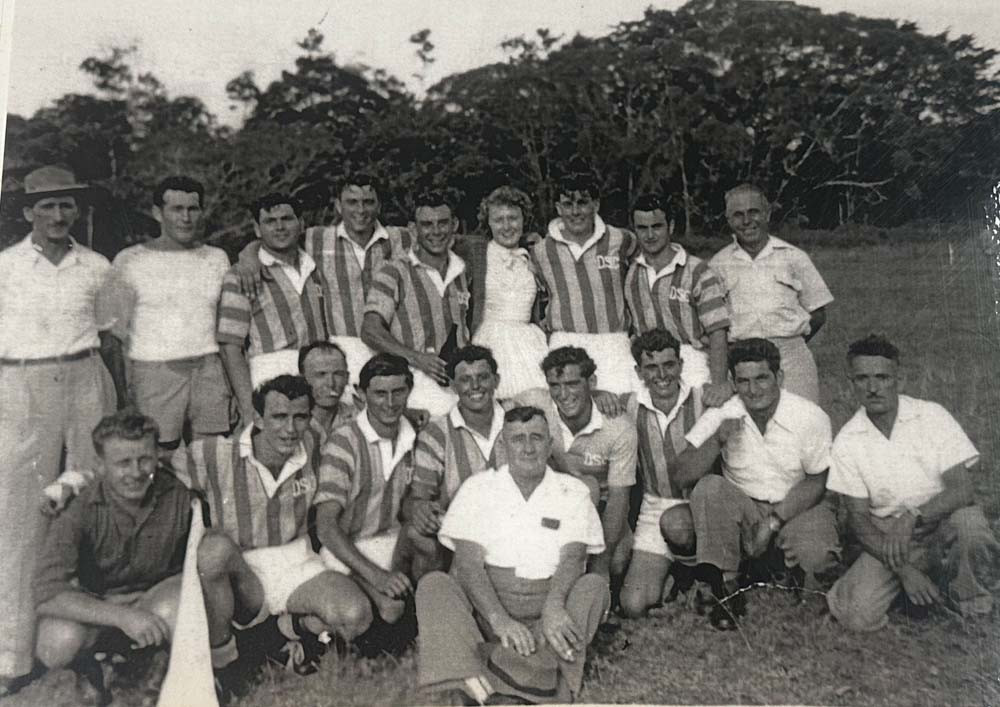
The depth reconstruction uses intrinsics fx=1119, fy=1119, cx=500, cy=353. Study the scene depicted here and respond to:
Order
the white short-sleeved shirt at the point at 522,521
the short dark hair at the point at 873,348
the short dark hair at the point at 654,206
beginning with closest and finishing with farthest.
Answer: the white short-sleeved shirt at the point at 522,521 → the short dark hair at the point at 873,348 → the short dark hair at the point at 654,206

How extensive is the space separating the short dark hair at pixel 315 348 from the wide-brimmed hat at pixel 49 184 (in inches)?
54.2

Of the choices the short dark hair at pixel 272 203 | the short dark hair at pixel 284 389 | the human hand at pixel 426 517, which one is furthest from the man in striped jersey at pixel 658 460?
the short dark hair at pixel 272 203

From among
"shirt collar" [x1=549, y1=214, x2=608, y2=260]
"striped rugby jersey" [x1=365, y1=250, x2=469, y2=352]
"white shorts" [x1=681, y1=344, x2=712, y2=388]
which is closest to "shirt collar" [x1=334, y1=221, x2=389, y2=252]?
"striped rugby jersey" [x1=365, y1=250, x2=469, y2=352]

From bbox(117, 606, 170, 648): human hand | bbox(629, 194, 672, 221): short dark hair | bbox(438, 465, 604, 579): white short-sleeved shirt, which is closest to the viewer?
bbox(117, 606, 170, 648): human hand

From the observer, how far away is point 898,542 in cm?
558

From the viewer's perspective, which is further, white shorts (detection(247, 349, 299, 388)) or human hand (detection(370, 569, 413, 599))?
white shorts (detection(247, 349, 299, 388))

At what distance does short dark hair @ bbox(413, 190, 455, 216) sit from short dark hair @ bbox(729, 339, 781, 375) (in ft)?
5.35

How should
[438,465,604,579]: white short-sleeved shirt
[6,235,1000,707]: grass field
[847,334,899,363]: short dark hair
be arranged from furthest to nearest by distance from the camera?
1. [847,334,899,363]: short dark hair
2. [438,465,604,579]: white short-sleeved shirt
3. [6,235,1000,707]: grass field

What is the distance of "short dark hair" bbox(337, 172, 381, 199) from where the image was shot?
5.83 metres

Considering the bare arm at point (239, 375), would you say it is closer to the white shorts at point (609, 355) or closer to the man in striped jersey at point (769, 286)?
the white shorts at point (609, 355)

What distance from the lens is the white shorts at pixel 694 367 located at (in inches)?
224

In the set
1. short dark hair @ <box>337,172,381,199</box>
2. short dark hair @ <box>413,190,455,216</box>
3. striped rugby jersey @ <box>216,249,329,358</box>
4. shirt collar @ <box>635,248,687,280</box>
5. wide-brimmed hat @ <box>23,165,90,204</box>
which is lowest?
striped rugby jersey @ <box>216,249,329,358</box>

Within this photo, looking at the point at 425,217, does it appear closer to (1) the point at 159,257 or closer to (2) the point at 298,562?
(1) the point at 159,257

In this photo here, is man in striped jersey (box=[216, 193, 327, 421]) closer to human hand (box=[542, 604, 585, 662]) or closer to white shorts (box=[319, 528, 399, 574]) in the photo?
white shorts (box=[319, 528, 399, 574])
